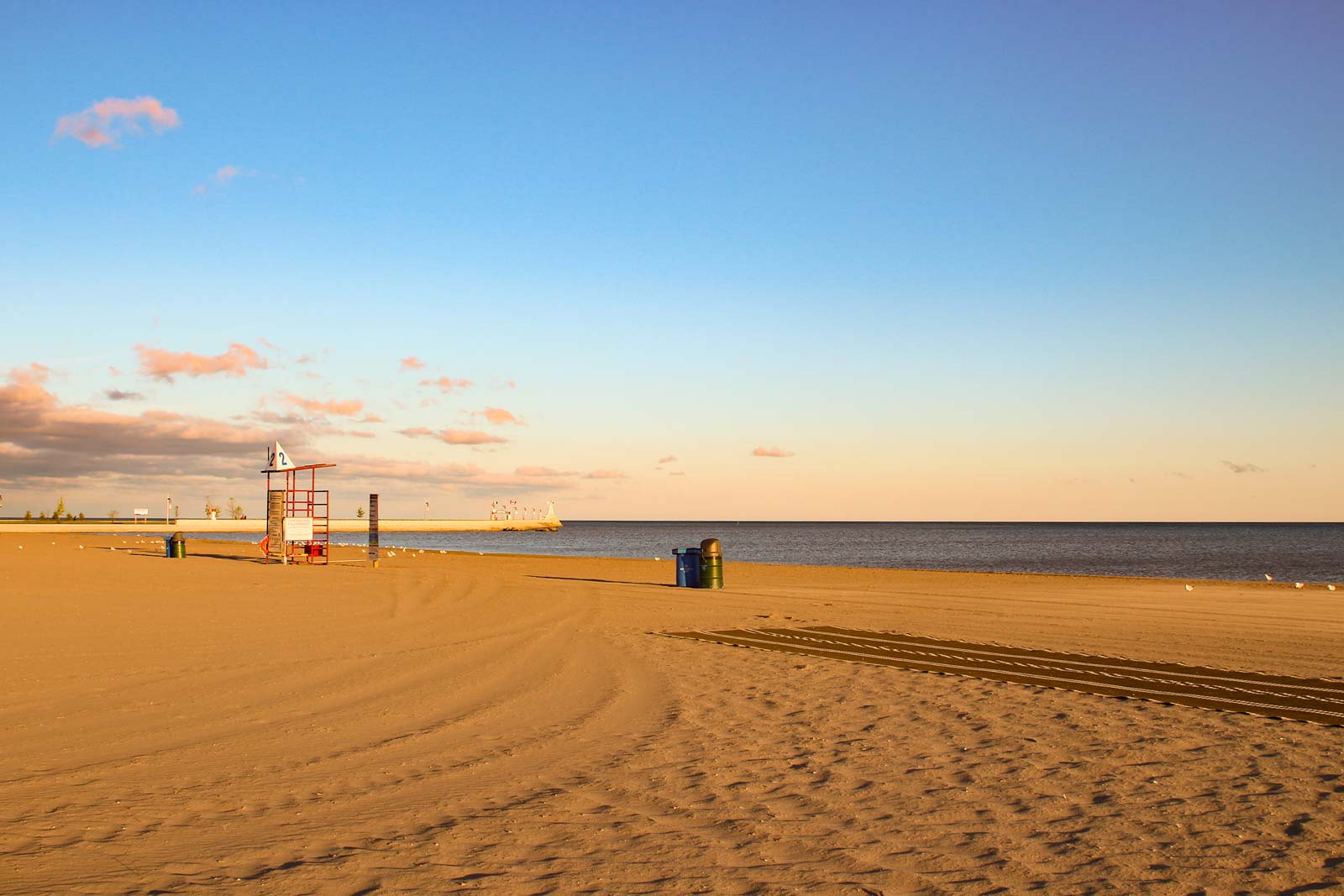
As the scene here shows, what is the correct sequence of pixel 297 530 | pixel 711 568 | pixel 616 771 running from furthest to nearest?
pixel 297 530 → pixel 711 568 → pixel 616 771

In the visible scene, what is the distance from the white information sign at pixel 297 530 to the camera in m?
35.0

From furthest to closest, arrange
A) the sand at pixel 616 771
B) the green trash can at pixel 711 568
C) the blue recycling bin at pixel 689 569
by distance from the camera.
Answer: the blue recycling bin at pixel 689 569, the green trash can at pixel 711 568, the sand at pixel 616 771

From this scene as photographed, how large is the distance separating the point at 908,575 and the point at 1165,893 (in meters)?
30.0

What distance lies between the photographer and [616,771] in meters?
6.88

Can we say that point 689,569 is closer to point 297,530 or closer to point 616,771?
point 297,530

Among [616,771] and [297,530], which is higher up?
[297,530]

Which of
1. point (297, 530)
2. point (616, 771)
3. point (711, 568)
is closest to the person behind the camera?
point (616, 771)

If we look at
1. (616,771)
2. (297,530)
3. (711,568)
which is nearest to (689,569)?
(711,568)

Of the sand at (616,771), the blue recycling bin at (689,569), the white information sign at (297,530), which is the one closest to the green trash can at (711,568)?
the blue recycling bin at (689,569)

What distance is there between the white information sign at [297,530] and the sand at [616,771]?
19.9 meters

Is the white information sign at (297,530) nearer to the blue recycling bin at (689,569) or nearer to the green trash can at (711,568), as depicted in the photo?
the blue recycling bin at (689,569)

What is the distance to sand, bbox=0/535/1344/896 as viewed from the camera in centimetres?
485

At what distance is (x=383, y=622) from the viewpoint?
1662 centimetres

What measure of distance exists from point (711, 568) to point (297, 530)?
17.2 metres
